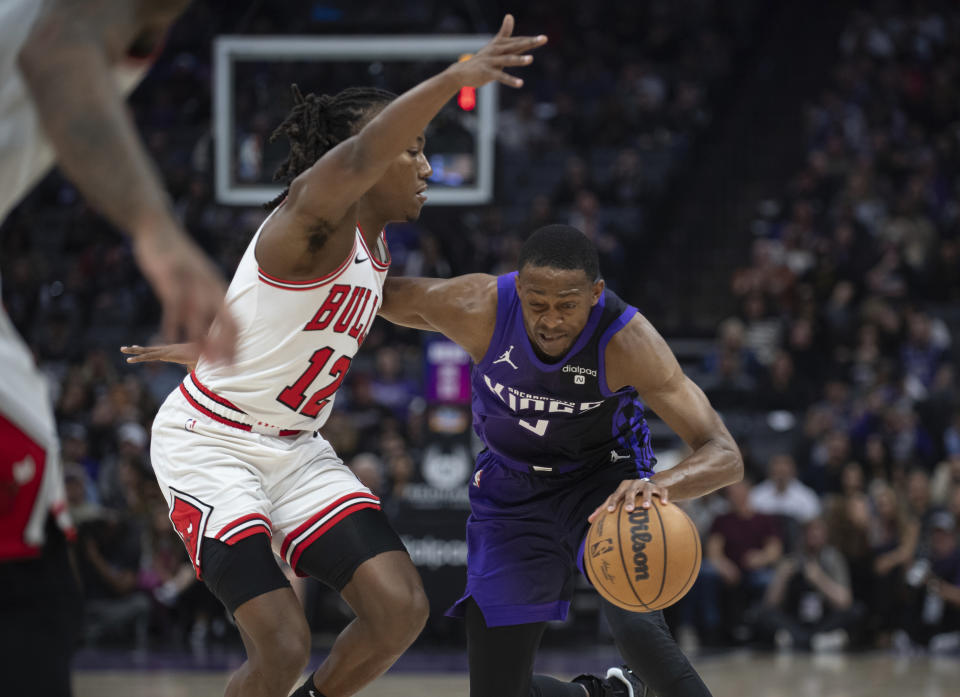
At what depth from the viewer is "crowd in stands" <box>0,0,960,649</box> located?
30.4ft

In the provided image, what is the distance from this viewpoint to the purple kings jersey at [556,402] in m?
3.96

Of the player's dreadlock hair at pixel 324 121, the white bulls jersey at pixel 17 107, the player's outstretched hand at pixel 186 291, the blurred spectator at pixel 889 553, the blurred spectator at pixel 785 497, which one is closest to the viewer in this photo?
the player's outstretched hand at pixel 186 291

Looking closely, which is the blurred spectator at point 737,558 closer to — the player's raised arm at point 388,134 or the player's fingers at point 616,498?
the player's fingers at point 616,498

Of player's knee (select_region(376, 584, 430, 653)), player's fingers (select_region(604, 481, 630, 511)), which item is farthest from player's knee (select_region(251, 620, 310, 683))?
player's fingers (select_region(604, 481, 630, 511))

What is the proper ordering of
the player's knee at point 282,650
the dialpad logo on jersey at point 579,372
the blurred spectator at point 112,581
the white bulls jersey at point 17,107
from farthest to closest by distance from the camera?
the blurred spectator at point 112,581, the dialpad logo on jersey at point 579,372, the player's knee at point 282,650, the white bulls jersey at point 17,107

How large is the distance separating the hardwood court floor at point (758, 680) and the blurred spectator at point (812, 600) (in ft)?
1.46

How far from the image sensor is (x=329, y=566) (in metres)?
3.60

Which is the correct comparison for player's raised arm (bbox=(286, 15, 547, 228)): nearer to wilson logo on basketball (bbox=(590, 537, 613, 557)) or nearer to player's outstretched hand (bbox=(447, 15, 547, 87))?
player's outstretched hand (bbox=(447, 15, 547, 87))

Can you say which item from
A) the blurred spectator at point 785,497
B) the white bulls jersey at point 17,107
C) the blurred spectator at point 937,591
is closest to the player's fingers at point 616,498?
the white bulls jersey at point 17,107

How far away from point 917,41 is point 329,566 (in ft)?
46.2

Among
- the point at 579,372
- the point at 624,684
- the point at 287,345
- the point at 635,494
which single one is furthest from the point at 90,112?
the point at 624,684

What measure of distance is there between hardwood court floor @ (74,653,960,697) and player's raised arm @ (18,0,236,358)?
5771 millimetres

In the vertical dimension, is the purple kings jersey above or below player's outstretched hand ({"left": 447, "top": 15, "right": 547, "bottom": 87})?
below

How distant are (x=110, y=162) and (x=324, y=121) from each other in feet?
8.62
